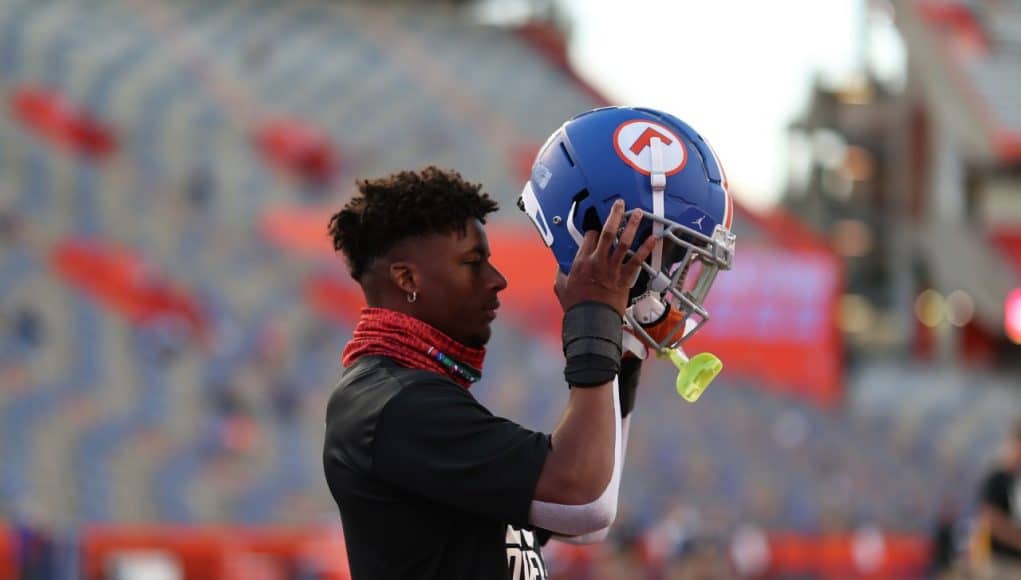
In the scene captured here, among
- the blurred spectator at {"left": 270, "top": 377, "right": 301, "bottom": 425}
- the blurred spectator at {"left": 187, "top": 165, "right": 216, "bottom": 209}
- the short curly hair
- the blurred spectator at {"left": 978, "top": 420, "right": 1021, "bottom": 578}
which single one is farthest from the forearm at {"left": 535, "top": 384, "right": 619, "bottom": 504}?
the blurred spectator at {"left": 187, "top": 165, "right": 216, "bottom": 209}

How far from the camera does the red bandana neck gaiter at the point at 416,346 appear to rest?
263 cm

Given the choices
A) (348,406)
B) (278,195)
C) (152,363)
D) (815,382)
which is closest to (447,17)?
(278,195)

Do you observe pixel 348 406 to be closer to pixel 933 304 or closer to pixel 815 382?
pixel 815 382

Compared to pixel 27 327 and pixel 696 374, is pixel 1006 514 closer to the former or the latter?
pixel 696 374

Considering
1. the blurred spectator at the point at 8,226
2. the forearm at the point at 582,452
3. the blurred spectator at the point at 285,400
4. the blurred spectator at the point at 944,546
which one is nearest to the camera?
the forearm at the point at 582,452

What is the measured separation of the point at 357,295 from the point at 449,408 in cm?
1549

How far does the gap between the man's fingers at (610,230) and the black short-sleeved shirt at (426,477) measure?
0.31 meters

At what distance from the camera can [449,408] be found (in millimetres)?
2492

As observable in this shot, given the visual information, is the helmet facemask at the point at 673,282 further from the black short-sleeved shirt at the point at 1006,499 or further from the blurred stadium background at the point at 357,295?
the blurred stadium background at the point at 357,295

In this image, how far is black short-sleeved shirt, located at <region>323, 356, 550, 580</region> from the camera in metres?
2.42

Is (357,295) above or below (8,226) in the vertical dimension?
above

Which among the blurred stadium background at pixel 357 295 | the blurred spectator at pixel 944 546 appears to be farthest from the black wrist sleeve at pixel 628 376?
the blurred spectator at pixel 944 546

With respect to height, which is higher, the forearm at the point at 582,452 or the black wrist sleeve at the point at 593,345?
the black wrist sleeve at the point at 593,345

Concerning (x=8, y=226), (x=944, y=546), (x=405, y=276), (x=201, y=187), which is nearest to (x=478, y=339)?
(x=405, y=276)
